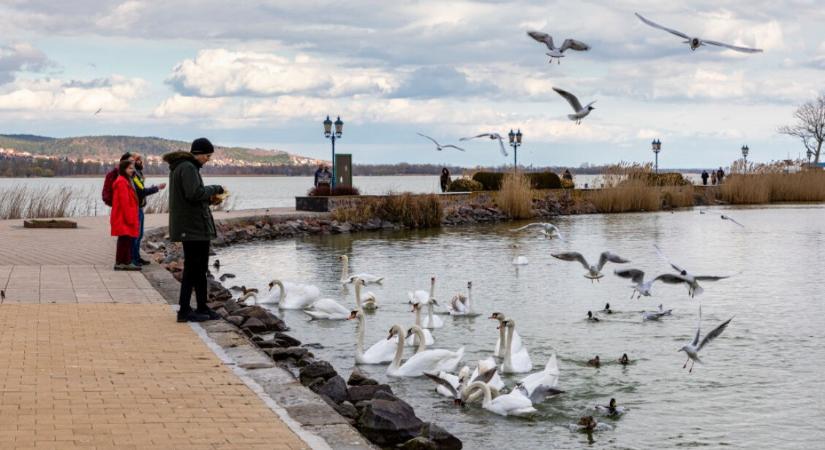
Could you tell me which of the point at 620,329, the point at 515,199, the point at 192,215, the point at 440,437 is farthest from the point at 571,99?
the point at 515,199

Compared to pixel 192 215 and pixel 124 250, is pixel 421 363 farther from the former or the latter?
pixel 124 250

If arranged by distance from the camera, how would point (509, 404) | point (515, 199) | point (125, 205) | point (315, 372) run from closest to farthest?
1. point (509, 404)
2. point (315, 372)
3. point (125, 205)
4. point (515, 199)

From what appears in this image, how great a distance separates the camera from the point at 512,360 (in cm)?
1171

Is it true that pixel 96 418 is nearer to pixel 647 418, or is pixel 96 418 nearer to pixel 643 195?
pixel 647 418

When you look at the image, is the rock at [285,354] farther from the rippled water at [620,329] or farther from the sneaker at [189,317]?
the sneaker at [189,317]

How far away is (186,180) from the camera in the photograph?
36.5 ft

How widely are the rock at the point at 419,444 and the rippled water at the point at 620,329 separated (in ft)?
2.82

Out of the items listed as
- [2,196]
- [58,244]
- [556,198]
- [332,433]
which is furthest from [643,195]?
[332,433]

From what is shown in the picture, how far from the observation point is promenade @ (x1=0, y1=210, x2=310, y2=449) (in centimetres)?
657

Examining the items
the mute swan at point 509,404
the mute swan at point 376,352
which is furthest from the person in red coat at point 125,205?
the mute swan at point 509,404

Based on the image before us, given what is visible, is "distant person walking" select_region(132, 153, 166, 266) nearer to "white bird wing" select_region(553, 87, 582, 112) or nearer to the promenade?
the promenade

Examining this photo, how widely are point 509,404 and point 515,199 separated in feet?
109

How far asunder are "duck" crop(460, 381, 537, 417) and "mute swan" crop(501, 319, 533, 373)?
181 centimetres

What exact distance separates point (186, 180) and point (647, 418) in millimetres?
5239
